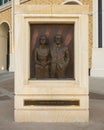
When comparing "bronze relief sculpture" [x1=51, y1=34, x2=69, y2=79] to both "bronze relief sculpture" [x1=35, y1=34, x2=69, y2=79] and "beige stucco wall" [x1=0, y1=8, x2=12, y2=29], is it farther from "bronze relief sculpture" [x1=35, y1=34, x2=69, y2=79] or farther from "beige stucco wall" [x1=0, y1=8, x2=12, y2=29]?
"beige stucco wall" [x1=0, y1=8, x2=12, y2=29]

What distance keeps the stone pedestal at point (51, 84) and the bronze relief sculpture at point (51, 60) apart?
24 cm

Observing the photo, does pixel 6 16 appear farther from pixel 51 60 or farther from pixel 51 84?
pixel 51 84

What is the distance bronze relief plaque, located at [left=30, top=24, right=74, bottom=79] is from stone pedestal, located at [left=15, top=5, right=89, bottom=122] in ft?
0.73

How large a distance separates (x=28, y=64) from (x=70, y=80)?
1084mm

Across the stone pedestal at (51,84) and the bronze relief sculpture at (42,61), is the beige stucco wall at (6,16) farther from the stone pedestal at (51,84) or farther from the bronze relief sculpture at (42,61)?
the stone pedestal at (51,84)

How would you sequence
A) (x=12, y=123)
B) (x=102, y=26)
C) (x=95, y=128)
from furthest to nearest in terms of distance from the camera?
1. (x=102, y=26)
2. (x=12, y=123)
3. (x=95, y=128)

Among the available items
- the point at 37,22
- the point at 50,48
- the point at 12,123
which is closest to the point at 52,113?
the point at 12,123

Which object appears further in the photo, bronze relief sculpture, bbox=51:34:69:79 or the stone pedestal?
bronze relief sculpture, bbox=51:34:69:79

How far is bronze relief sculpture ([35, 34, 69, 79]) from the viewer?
9570 mm

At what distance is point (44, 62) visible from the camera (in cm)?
963

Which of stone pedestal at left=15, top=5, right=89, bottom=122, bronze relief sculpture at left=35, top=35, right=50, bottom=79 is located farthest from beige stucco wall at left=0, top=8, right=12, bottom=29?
stone pedestal at left=15, top=5, right=89, bottom=122

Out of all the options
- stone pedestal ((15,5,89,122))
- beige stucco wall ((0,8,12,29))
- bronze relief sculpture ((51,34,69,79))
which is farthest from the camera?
beige stucco wall ((0,8,12,29))

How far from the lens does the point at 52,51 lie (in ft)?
31.6

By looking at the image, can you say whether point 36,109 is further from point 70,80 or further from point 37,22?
point 37,22
